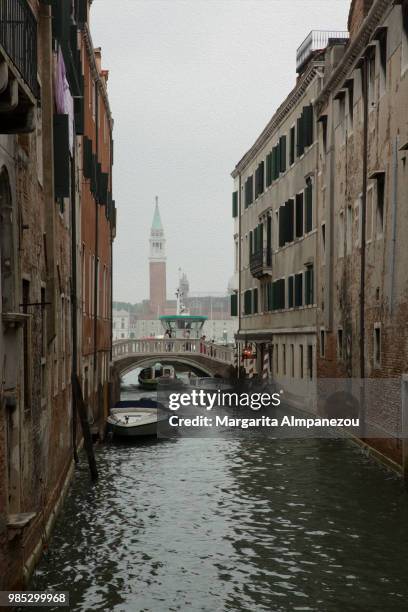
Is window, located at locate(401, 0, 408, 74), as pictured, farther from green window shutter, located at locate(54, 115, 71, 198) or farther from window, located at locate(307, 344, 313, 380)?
window, located at locate(307, 344, 313, 380)

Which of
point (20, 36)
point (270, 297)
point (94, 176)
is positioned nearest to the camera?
point (20, 36)

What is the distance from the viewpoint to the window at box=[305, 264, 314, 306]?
2750 centimetres

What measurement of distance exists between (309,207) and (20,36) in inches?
811

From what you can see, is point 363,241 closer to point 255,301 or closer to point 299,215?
point 299,215

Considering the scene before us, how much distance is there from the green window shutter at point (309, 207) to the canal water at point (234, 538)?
31.0ft

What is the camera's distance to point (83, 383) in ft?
69.6

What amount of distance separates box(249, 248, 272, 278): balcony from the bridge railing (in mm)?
8696

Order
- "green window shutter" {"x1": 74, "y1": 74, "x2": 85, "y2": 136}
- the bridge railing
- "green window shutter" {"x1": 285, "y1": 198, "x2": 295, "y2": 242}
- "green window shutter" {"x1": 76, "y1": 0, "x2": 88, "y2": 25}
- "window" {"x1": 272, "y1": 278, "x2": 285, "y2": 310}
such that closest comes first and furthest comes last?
"green window shutter" {"x1": 74, "y1": 74, "x2": 85, "y2": 136}, "green window shutter" {"x1": 76, "y1": 0, "x2": 88, "y2": 25}, "green window shutter" {"x1": 285, "y1": 198, "x2": 295, "y2": 242}, "window" {"x1": 272, "y1": 278, "x2": 285, "y2": 310}, the bridge railing

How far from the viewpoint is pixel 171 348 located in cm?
4681

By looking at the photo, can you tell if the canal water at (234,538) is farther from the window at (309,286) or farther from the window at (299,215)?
the window at (299,215)

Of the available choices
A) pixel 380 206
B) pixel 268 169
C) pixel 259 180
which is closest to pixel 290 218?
pixel 268 169

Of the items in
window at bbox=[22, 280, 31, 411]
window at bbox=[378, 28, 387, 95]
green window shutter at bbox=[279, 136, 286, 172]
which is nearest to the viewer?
window at bbox=[22, 280, 31, 411]

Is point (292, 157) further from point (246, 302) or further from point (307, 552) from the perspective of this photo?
point (307, 552)

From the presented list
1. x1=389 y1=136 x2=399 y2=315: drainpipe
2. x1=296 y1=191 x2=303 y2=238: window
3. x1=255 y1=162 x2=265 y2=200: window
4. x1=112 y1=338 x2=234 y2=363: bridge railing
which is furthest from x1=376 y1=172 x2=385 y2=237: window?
x1=112 y1=338 x2=234 y2=363: bridge railing
